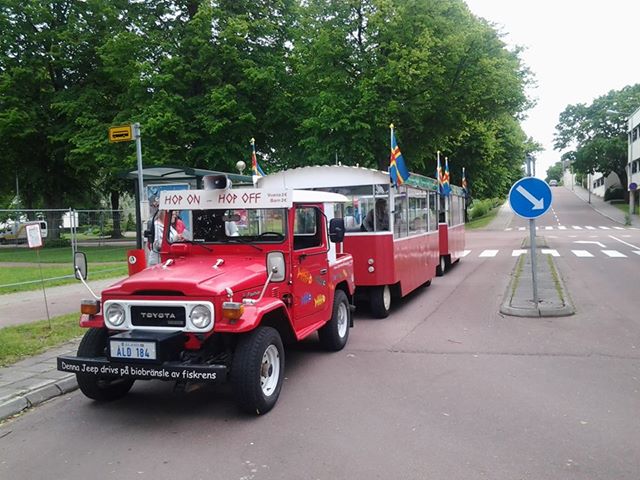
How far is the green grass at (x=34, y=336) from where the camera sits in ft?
23.2

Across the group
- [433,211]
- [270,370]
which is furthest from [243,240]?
[433,211]

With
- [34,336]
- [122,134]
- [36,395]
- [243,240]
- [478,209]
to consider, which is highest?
[122,134]

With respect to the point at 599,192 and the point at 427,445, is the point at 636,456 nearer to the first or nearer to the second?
the point at 427,445

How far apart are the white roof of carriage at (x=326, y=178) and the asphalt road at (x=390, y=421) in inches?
113

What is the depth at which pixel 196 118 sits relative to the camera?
74.5ft

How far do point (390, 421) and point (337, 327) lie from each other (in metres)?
2.56

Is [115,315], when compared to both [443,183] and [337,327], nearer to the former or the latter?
[337,327]

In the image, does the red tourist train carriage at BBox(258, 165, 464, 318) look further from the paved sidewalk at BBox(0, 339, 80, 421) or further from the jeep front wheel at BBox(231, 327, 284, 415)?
the paved sidewalk at BBox(0, 339, 80, 421)

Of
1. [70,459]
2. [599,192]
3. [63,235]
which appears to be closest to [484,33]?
[63,235]

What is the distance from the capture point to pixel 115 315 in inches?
202

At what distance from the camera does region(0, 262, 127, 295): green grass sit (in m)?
13.8

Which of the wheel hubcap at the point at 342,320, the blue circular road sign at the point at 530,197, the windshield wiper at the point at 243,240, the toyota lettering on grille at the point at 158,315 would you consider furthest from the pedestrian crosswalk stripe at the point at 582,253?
the toyota lettering on grille at the point at 158,315

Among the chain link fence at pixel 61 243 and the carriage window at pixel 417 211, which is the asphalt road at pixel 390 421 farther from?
the chain link fence at pixel 61 243

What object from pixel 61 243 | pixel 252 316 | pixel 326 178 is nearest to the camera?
pixel 252 316
